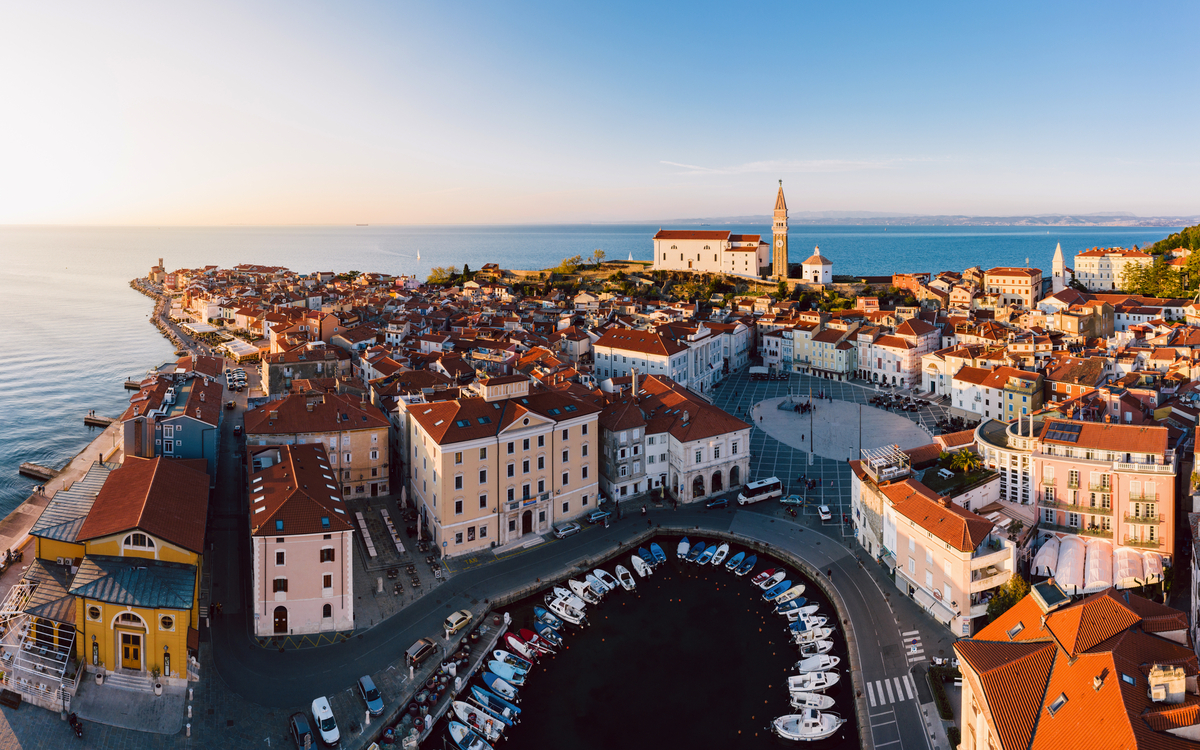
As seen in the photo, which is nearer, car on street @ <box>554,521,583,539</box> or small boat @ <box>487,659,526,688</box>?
small boat @ <box>487,659,526,688</box>

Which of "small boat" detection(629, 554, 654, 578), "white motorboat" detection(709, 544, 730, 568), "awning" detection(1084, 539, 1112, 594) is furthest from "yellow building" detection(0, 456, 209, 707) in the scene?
"awning" detection(1084, 539, 1112, 594)

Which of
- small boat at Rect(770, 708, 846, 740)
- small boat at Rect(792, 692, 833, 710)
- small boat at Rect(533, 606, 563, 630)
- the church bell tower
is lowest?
small boat at Rect(770, 708, 846, 740)

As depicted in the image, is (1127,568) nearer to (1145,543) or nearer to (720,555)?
(1145,543)

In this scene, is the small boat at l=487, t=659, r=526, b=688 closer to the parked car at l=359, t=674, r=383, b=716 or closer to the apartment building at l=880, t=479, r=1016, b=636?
the parked car at l=359, t=674, r=383, b=716

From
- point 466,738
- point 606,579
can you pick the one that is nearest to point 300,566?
point 466,738

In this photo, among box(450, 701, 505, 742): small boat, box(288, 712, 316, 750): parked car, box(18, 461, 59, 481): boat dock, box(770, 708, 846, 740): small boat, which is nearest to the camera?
box(288, 712, 316, 750): parked car

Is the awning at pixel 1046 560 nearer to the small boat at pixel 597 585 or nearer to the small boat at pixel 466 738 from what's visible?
the small boat at pixel 597 585

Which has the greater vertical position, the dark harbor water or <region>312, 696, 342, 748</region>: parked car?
<region>312, 696, 342, 748</region>: parked car
